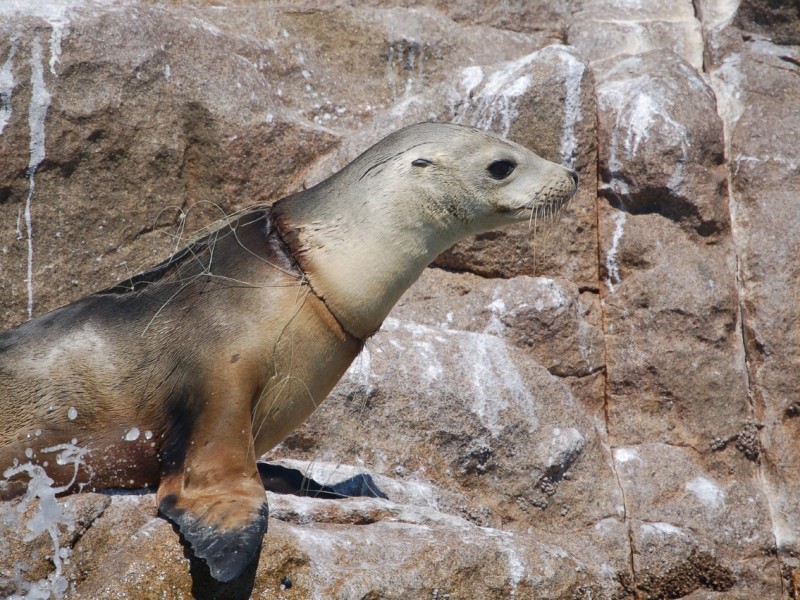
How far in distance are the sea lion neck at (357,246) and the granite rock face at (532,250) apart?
1404 mm

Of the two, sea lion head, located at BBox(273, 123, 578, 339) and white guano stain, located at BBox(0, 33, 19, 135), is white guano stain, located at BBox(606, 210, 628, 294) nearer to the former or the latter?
sea lion head, located at BBox(273, 123, 578, 339)

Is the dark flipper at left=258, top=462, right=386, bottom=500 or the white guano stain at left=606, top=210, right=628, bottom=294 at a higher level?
the dark flipper at left=258, top=462, right=386, bottom=500

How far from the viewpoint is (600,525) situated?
6.31 metres

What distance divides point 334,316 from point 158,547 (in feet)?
4.34

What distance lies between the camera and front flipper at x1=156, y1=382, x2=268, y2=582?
3598mm

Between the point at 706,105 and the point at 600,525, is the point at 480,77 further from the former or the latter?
the point at 600,525

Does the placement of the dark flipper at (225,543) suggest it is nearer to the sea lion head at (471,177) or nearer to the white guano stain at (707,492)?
the sea lion head at (471,177)

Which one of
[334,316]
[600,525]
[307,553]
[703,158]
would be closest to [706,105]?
[703,158]

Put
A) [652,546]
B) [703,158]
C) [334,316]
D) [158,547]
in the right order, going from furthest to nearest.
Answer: [703,158] → [652,546] → [334,316] → [158,547]

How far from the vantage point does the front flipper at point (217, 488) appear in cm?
360

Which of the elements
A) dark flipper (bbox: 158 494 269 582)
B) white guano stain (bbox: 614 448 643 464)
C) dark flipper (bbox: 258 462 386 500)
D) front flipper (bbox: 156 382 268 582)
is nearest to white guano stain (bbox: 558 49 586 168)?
white guano stain (bbox: 614 448 643 464)

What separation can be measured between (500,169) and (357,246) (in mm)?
842

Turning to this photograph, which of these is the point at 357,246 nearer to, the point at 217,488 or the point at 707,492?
the point at 217,488

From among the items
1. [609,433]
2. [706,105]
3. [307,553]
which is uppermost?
[307,553]
